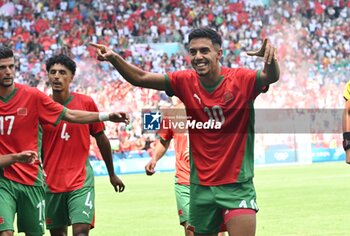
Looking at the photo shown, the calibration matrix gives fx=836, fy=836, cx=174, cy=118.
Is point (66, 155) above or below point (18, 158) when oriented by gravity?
below

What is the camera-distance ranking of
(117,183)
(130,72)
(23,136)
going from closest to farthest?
(130,72) → (23,136) → (117,183)

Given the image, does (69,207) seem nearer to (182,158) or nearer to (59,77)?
(59,77)

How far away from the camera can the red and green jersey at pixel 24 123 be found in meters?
7.74

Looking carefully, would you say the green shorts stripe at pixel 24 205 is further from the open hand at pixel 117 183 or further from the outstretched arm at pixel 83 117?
the open hand at pixel 117 183

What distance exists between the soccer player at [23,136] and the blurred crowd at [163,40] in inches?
791

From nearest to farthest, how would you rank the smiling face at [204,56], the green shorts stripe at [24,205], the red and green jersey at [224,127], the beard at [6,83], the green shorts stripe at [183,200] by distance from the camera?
the smiling face at [204,56] < the red and green jersey at [224,127] < the green shorts stripe at [24,205] < the beard at [6,83] < the green shorts stripe at [183,200]

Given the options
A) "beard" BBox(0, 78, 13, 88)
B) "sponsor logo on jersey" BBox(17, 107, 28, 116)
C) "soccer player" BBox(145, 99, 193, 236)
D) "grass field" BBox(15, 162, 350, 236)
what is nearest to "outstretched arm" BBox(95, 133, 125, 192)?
"soccer player" BBox(145, 99, 193, 236)

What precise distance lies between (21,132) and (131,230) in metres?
6.13

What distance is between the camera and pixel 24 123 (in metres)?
7.82

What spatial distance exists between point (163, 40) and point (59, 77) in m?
27.8

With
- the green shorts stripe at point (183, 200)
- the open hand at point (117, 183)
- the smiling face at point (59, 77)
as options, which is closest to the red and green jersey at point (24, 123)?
the smiling face at point (59, 77)

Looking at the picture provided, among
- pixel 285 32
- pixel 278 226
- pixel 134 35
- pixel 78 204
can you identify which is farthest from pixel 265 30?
pixel 78 204

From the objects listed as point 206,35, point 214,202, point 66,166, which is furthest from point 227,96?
point 66,166

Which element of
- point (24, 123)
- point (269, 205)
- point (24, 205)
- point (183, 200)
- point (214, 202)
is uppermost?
point (24, 123)
